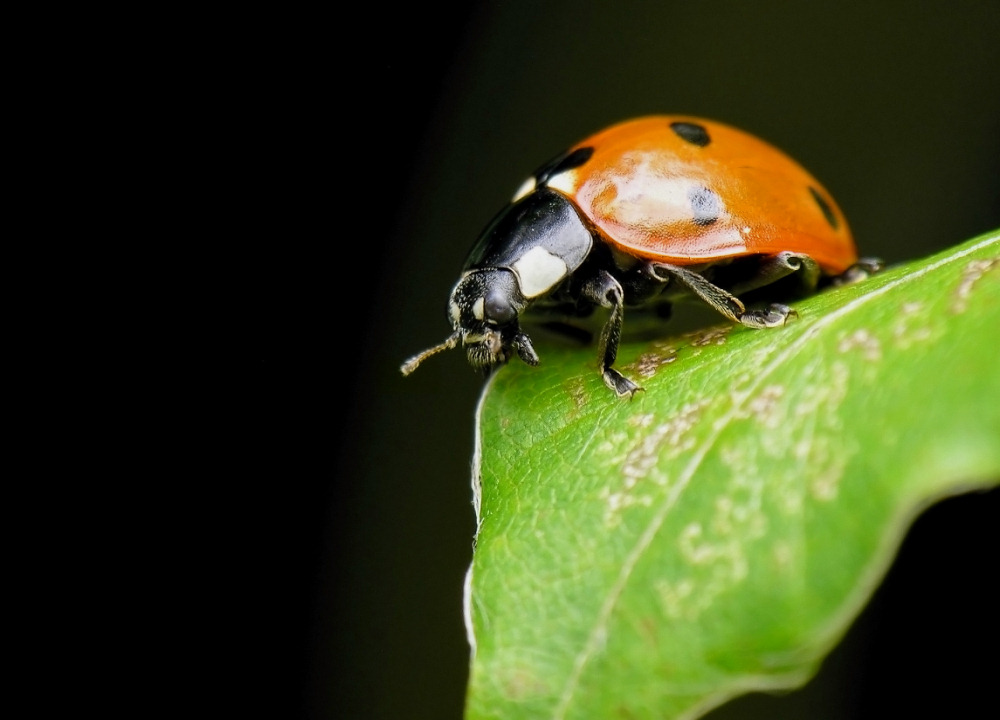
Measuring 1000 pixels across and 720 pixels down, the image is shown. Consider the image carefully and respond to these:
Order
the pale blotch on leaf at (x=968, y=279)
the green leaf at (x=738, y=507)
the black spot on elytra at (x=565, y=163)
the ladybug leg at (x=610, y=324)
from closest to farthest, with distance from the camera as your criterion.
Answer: the green leaf at (x=738, y=507)
the pale blotch on leaf at (x=968, y=279)
the ladybug leg at (x=610, y=324)
the black spot on elytra at (x=565, y=163)

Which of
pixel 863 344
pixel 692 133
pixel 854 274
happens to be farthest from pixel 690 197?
pixel 863 344

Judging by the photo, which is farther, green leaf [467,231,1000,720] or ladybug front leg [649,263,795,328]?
ladybug front leg [649,263,795,328]

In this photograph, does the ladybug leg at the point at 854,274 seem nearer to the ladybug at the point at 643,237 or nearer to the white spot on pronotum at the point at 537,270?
the ladybug at the point at 643,237

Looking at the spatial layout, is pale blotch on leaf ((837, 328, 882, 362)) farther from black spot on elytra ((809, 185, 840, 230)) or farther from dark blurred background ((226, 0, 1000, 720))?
dark blurred background ((226, 0, 1000, 720))

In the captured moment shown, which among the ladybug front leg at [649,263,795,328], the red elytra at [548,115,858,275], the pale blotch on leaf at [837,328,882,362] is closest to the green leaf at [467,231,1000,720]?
the pale blotch on leaf at [837,328,882,362]

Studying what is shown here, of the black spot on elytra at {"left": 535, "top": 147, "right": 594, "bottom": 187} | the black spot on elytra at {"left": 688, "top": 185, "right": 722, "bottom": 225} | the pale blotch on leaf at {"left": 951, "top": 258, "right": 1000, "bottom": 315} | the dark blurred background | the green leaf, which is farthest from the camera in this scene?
the dark blurred background

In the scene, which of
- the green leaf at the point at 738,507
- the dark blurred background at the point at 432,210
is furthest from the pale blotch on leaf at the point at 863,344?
the dark blurred background at the point at 432,210

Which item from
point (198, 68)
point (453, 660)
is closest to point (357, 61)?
point (198, 68)
